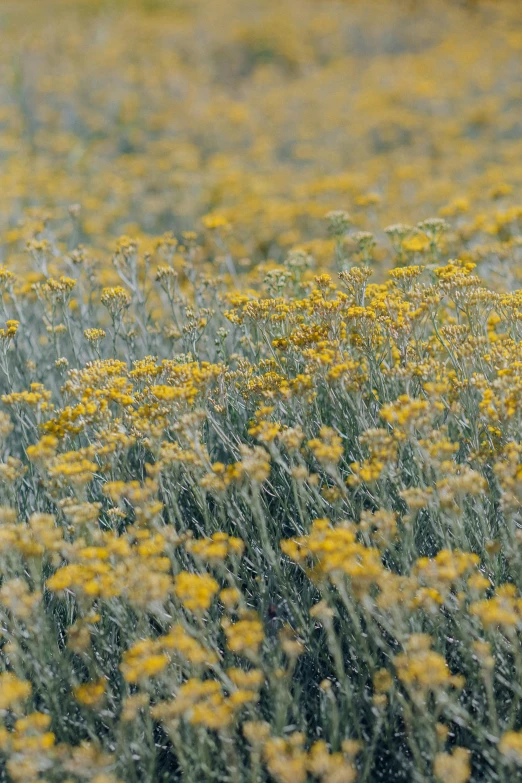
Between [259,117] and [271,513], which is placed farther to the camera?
[259,117]

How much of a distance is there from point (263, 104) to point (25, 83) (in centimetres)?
465

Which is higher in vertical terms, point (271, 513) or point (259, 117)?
point (259, 117)

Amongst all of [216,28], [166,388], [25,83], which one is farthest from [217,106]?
[166,388]

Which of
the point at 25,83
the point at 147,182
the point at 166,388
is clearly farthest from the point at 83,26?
the point at 166,388

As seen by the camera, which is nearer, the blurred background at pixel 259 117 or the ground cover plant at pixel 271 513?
the ground cover plant at pixel 271 513

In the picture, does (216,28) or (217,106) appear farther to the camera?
(216,28)

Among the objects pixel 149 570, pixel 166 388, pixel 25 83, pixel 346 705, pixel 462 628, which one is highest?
pixel 25 83

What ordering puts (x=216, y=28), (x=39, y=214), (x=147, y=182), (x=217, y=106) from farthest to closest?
(x=216, y=28) → (x=217, y=106) → (x=147, y=182) → (x=39, y=214)

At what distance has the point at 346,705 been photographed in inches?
96.7

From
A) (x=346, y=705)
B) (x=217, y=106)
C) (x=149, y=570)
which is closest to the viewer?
(x=149, y=570)

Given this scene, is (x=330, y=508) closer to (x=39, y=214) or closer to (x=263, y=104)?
(x=39, y=214)

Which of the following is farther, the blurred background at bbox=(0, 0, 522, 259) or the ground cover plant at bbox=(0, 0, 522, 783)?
the blurred background at bbox=(0, 0, 522, 259)

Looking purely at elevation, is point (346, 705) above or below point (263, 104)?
below

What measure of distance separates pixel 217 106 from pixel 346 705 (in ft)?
40.4
